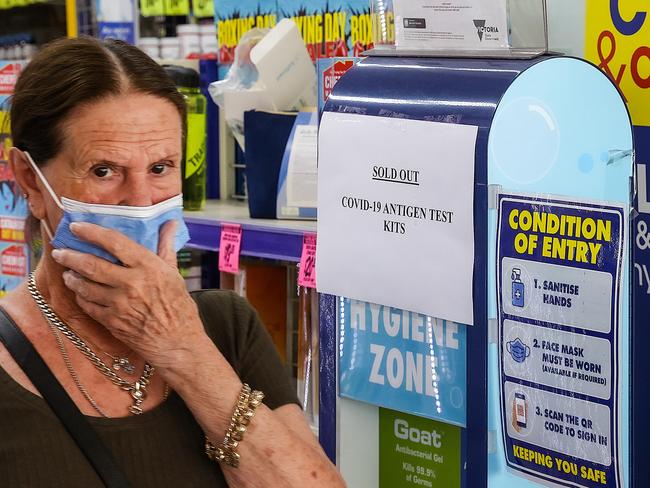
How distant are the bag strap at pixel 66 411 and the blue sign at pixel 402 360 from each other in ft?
2.58

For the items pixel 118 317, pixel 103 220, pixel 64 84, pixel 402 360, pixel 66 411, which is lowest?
pixel 402 360

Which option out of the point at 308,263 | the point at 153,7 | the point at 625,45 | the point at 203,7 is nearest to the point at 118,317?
the point at 308,263

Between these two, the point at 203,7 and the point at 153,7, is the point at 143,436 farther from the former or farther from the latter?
the point at 153,7

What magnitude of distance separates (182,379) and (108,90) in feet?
1.60

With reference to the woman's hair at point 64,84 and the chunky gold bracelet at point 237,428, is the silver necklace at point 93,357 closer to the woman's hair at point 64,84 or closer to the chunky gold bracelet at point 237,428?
the chunky gold bracelet at point 237,428

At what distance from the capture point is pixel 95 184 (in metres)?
1.75

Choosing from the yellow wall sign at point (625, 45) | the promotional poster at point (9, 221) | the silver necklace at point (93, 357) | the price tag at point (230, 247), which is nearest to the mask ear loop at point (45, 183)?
the silver necklace at point (93, 357)

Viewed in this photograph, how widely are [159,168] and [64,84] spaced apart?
213 millimetres

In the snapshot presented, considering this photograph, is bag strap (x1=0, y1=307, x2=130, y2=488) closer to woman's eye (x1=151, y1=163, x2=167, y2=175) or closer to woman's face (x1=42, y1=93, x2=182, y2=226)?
woman's face (x1=42, y1=93, x2=182, y2=226)

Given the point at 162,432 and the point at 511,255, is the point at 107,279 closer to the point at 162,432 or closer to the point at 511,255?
the point at 162,432

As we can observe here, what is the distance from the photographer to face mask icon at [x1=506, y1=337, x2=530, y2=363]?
2.01 m

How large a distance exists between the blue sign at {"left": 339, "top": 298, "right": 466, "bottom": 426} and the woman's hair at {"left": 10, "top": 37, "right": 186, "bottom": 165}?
0.77 m

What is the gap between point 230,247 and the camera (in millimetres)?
2896

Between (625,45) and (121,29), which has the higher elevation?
(121,29)
